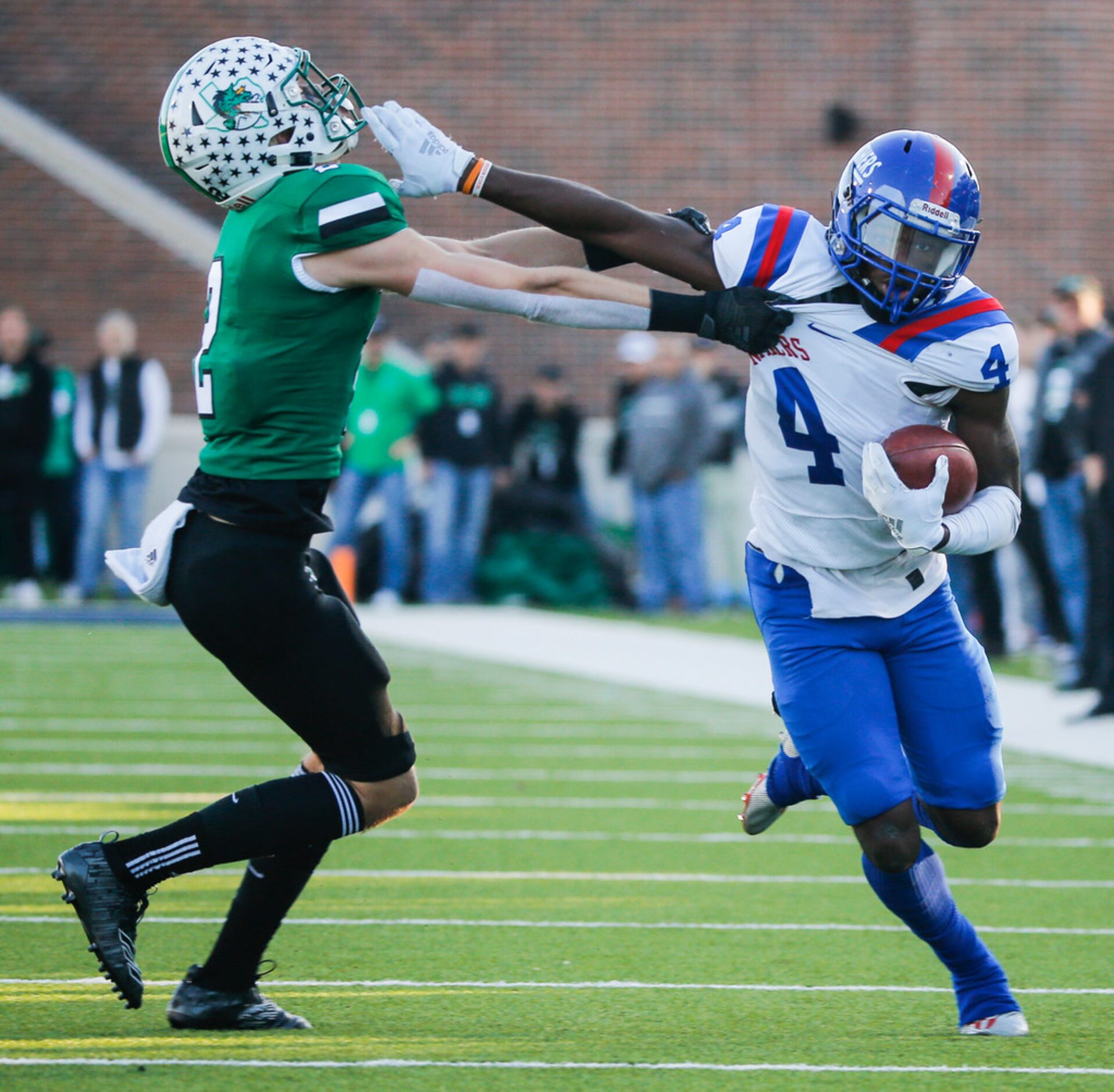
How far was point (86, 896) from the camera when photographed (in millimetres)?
3715

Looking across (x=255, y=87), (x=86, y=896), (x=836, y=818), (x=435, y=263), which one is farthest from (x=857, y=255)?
(x=836, y=818)

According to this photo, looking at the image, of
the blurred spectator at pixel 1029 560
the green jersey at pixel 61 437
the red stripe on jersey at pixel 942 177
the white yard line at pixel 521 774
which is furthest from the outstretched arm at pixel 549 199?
the green jersey at pixel 61 437

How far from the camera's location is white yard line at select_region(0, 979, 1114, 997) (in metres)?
4.32

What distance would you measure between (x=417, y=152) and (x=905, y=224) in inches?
40.5

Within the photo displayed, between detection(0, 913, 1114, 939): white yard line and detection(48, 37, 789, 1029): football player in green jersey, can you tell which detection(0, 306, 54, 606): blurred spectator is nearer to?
detection(0, 913, 1114, 939): white yard line

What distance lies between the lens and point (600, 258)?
13.4 ft

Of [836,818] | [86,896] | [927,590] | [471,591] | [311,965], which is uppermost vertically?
[927,590]

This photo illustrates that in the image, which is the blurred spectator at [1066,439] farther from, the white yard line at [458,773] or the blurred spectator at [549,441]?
the blurred spectator at [549,441]

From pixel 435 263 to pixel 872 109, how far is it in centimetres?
1379

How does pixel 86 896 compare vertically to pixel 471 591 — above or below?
above

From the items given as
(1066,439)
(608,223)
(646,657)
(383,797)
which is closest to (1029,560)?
(1066,439)

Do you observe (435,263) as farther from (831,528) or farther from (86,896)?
(86,896)

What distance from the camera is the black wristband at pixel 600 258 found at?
4.06 metres

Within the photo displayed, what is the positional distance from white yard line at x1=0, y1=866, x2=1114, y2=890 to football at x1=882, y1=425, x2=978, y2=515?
2101 mm
